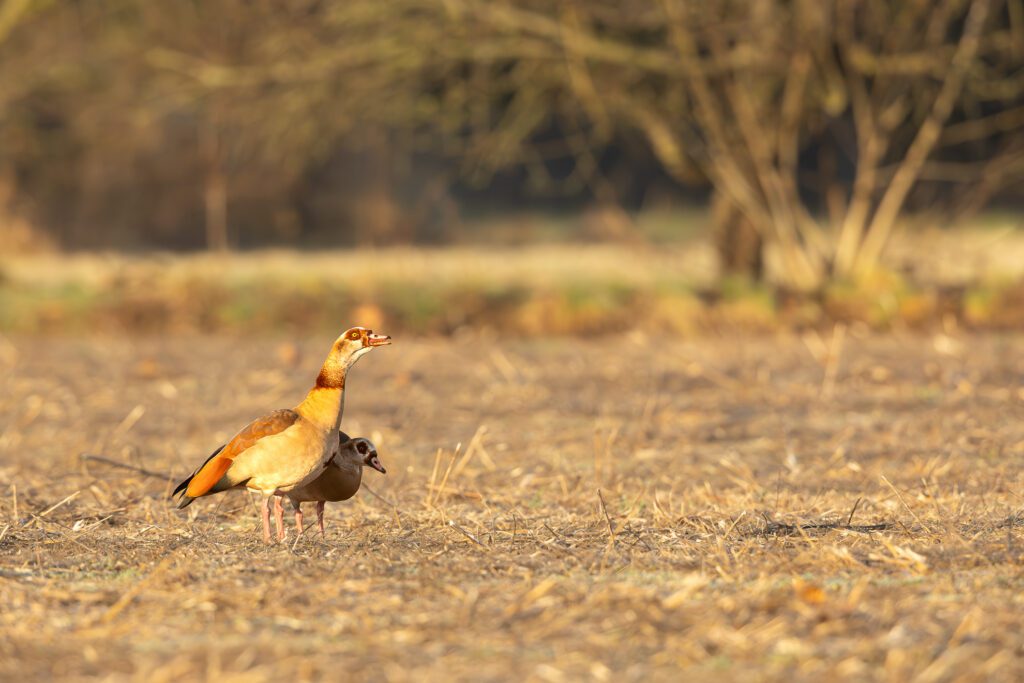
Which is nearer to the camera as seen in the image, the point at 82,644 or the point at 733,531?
the point at 82,644

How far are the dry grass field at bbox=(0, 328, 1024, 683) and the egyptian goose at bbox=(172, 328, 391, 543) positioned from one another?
0.73ft

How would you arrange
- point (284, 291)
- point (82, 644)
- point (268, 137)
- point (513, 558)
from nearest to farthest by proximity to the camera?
point (82, 644), point (513, 558), point (284, 291), point (268, 137)

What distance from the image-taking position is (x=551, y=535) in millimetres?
4844

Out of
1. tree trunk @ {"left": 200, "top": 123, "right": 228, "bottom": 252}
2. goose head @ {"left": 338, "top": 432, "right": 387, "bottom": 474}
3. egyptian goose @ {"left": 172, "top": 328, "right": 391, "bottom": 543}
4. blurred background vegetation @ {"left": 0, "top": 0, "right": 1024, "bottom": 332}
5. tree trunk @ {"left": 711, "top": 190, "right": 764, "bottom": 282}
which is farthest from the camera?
tree trunk @ {"left": 200, "top": 123, "right": 228, "bottom": 252}

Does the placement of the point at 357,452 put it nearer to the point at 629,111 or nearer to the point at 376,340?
the point at 376,340

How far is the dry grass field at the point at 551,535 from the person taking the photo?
3.49 metres

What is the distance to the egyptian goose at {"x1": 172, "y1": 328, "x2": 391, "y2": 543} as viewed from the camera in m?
4.51

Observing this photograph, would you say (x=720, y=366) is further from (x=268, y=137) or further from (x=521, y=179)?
(x=521, y=179)

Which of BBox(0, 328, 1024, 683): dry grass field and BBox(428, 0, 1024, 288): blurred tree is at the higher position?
BBox(428, 0, 1024, 288): blurred tree

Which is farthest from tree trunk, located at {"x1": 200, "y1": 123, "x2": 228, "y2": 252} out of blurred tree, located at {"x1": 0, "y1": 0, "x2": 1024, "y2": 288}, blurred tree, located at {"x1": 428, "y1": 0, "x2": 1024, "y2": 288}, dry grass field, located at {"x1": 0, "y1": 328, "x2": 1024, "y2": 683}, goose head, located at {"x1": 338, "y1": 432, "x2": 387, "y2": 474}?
goose head, located at {"x1": 338, "y1": 432, "x2": 387, "y2": 474}

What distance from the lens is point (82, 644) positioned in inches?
141

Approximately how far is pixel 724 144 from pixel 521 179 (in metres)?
14.8

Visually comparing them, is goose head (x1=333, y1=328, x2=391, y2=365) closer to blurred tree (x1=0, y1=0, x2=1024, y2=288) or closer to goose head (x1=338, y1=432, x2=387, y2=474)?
goose head (x1=338, y1=432, x2=387, y2=474)

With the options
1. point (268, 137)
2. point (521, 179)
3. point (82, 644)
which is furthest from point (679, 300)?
point (521, 179)
